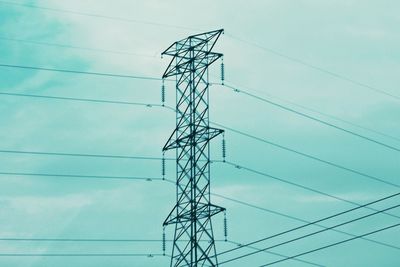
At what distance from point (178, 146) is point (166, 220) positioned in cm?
385

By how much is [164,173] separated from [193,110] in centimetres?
455

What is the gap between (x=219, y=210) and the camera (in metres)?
44.5

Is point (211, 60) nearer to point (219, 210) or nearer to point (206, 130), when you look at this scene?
point (206, 130)

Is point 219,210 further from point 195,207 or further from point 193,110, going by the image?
point 193,110

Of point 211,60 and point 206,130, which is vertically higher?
point 211,60

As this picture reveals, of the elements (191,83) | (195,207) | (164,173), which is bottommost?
(195,207)

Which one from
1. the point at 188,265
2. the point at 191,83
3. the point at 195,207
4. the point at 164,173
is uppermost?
the point at 191,83

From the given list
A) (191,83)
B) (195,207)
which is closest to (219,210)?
(195,207)

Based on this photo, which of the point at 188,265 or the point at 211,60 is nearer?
the point at 188,265

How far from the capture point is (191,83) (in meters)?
48.0

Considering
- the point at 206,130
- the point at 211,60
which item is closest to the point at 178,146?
the point at 206,130

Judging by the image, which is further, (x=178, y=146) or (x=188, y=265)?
(x=178, y=146)

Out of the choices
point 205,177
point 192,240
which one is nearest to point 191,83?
point 205,177

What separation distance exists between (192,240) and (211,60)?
9.56 metres
